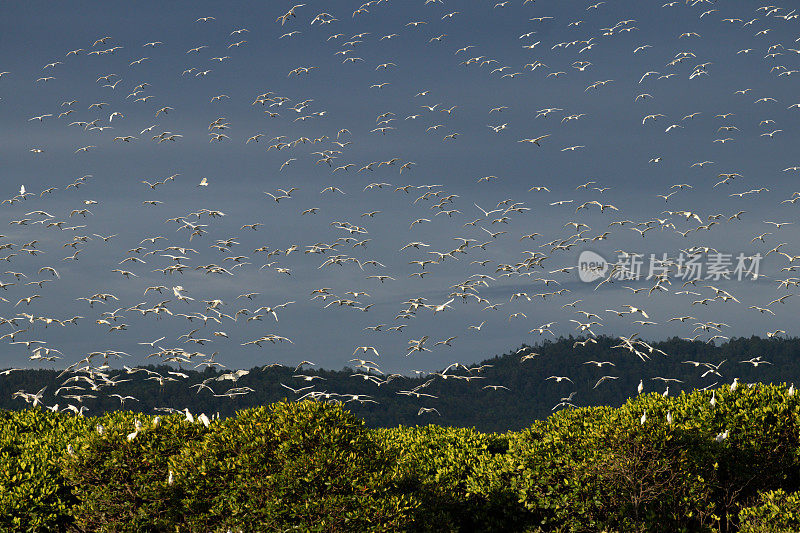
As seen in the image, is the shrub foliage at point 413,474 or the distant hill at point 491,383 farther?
the distant hill at point 491,383

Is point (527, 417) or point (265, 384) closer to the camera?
point (265, 384)

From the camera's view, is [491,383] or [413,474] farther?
[491,383]

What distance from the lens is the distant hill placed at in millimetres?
121750

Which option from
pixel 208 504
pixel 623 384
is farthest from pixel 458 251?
pixel 623 384

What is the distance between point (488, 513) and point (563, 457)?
3.61m

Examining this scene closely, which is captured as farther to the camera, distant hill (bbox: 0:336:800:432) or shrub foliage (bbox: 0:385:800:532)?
distant hill (bbox: 0:336:800:432)

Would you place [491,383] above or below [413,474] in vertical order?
below

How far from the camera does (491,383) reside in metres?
156

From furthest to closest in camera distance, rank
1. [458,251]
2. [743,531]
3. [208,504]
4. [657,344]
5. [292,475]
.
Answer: [657,344] < [458,251] < [743,531] < [208,504] < [292,475]

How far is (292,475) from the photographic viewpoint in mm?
22969

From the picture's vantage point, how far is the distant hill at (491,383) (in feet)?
399

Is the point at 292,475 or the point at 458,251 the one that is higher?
the point at 458,251

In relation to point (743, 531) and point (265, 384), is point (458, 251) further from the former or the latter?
point (265, 384)

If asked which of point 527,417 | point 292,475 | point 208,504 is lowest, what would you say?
point 527,417
